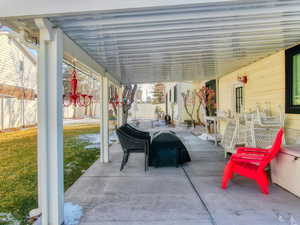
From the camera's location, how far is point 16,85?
1121 cm

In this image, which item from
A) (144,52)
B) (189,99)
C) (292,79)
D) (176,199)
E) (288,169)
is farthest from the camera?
(189,99)

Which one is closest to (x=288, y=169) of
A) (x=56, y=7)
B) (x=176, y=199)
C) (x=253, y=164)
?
(x=253, y=164)

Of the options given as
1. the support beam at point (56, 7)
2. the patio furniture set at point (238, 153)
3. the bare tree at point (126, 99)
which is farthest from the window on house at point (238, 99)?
the support beam at point (56, 7)

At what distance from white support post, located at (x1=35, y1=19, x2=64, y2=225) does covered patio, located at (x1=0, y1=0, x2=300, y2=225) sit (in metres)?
0.01

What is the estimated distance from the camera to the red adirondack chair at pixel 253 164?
2936mm

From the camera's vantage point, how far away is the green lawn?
9.12 feet

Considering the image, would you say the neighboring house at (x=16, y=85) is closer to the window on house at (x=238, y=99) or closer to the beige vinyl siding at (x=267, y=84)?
the window on house at (x=238, y=99)

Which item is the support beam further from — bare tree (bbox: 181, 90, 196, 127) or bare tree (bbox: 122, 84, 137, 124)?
bare tree (bbox: 181, 90, 196, 127)

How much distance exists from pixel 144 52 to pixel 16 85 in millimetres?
10711

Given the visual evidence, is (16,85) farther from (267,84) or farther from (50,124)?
(267,84)

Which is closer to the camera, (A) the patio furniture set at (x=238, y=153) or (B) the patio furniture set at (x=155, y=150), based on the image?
(A) the patio furniture set at (x=238, y=153)

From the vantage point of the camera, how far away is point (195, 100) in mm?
12438

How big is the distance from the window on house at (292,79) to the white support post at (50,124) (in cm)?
421

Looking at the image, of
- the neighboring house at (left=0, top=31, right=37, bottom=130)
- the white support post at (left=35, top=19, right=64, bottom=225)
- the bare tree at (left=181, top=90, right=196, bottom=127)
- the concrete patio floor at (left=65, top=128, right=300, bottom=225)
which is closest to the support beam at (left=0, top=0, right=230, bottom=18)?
the white support post at (left=35, top=19, right=64, bottom=225)
